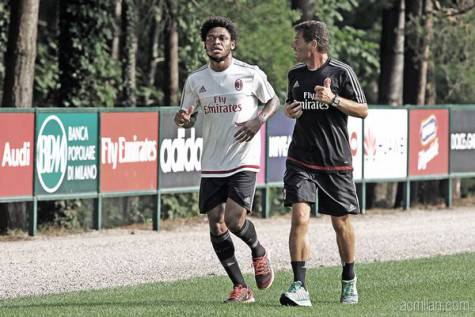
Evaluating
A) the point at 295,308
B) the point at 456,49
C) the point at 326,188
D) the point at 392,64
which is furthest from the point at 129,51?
the point at 295,308

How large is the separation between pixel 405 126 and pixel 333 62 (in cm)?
1214

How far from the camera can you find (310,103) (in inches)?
443

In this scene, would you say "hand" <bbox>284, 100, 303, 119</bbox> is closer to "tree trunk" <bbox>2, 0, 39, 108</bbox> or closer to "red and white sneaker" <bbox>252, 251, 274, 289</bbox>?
"red and white sneaker" <bbox>252, 251, 274, 289</bbox>

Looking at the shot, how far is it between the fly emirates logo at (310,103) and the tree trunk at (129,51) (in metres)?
15.6

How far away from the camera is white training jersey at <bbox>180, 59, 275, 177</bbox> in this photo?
38.1 ft

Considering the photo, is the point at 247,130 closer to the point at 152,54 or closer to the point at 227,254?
the point at 227,254

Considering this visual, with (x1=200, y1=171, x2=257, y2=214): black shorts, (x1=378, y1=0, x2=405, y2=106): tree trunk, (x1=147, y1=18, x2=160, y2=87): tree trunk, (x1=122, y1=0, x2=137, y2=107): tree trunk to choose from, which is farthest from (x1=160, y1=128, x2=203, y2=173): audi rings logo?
(x1=147, y1=18, x2=160, y2=87): tree trunk

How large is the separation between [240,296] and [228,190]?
0.80m

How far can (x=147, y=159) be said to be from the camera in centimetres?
1969

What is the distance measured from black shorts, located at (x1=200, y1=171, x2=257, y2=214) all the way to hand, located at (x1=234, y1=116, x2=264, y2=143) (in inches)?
11.7

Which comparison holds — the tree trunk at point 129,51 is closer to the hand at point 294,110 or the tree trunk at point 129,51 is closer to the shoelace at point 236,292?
the shoelace at point 236,292

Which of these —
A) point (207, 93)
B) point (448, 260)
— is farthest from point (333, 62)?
point (448, 260)

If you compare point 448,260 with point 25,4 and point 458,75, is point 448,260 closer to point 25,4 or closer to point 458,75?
point 25,4

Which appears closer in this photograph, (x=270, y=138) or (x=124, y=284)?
(x=124, y=284)
